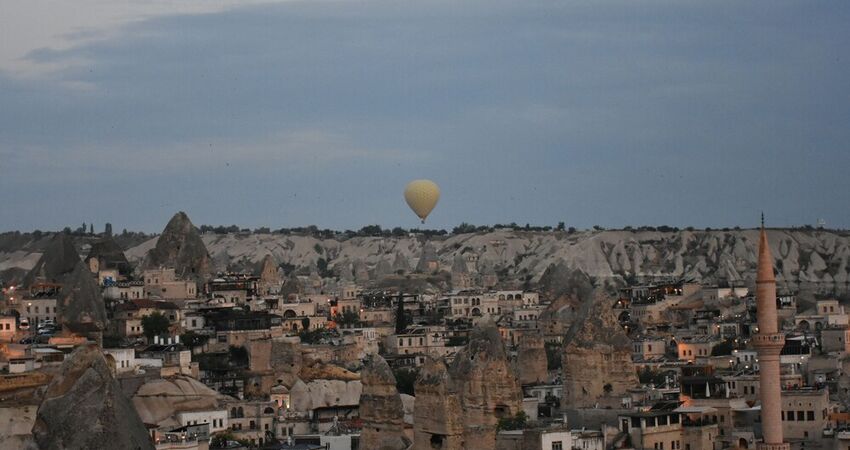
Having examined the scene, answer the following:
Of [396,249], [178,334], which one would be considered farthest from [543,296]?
[396,249]

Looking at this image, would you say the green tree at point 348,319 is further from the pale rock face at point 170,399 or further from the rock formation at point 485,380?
the rock formation at point 485,380

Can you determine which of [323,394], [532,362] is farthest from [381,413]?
[532,362]

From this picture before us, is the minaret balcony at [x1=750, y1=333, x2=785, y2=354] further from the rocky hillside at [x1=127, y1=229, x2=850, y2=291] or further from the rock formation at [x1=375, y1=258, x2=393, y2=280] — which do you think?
the rocky hillside at [x1=127, y1=229, x2=850, y2=291]

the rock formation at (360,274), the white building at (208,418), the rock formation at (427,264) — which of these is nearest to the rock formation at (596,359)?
the white building at (208,418)

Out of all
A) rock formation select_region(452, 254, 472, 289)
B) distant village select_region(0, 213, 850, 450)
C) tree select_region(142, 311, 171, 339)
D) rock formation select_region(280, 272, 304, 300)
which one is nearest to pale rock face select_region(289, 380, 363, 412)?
distant village select_region(0, 213, 850, 450)

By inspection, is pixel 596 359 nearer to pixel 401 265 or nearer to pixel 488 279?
pixel 488 279
